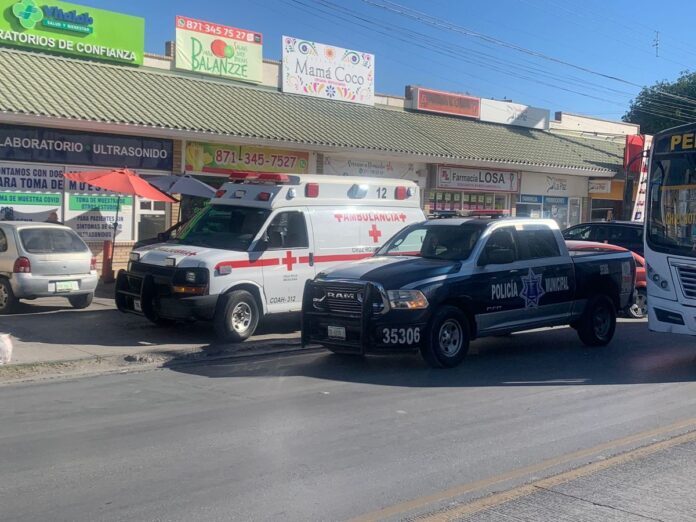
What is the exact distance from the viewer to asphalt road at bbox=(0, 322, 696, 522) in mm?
5750

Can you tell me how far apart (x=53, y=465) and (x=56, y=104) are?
12.0m

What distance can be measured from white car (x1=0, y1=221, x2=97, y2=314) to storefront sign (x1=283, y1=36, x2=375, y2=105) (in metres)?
10.5

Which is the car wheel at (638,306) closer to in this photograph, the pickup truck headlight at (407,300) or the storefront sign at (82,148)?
the pickup truck headlight at (407,300)

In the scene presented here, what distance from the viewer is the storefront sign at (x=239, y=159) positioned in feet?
65.8

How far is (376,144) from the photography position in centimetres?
→ 2253

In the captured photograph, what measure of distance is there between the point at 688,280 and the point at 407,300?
146 inches

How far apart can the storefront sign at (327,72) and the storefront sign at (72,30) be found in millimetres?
4533

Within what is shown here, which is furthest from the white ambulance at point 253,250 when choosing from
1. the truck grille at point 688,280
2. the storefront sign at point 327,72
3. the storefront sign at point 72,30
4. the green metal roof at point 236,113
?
the storefront sign at point 327,72

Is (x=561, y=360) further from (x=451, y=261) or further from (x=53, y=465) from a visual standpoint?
(x=53, y=465)

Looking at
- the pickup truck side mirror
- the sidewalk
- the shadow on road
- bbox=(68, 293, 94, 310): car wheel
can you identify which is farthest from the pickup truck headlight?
bbox=(68, 293, 94, 310): car wheel

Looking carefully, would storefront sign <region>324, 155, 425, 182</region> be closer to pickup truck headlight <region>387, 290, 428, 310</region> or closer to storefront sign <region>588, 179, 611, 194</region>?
storefront sign <region>588, 179, 611, 194</region>

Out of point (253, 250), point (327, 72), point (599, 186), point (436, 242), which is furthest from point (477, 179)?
point (436, 242)

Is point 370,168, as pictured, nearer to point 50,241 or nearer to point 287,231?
point 287,231

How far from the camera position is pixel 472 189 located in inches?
1057
